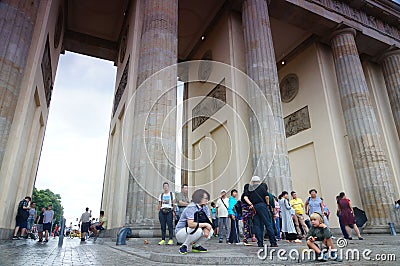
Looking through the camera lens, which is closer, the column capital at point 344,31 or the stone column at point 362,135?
the stone column at point 362,135

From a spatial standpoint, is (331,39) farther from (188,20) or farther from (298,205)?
(298,205)

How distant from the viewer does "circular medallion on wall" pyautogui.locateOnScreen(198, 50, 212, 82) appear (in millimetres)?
15594

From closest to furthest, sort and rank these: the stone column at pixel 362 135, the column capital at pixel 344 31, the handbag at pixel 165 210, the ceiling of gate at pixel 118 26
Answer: the handbag at pixel 165 210
the stone column at pixel 362 135
the column capital at pixel 344 31
the ceiling of gate at pixel 118 26

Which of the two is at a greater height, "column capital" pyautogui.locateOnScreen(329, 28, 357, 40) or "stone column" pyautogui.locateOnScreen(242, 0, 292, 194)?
"column capital" pyautogui.locateOnScreen(329, 28, 357, 40)

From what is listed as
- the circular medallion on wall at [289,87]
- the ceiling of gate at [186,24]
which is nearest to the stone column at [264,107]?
the ceiling of gate at [186,24]

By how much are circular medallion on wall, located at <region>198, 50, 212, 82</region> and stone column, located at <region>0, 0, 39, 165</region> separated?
29.0ft

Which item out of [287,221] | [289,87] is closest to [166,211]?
[287,221]

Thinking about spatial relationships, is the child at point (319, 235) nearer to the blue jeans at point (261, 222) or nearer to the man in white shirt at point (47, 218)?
the blue jeans at point (261, 222)

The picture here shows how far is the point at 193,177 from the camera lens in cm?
1608

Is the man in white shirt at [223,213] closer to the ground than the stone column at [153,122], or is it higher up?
closer to the ground

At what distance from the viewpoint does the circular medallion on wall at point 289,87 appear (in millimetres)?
16908

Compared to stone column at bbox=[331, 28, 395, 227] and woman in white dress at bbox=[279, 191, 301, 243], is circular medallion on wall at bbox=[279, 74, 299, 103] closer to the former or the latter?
stone column at bbox=[331, 28, 395, 227]

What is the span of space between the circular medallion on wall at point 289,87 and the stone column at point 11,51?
1384 cm

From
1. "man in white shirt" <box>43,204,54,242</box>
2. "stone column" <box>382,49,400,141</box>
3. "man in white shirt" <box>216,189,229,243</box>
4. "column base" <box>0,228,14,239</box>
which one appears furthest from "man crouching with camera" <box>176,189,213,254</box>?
"stone column" <box>382,49,400,141</box>
